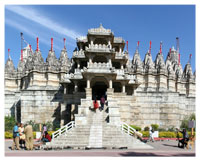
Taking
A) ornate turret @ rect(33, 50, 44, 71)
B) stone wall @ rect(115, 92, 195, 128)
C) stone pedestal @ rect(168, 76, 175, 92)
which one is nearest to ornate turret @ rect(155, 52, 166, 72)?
stone pedestal @ rect(168, 76, 175, 92)

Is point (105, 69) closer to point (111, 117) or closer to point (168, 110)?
point (111, 117)

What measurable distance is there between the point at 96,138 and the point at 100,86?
14.2m

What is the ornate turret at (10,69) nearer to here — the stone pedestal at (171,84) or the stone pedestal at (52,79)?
the stone pedestal at (52,79)

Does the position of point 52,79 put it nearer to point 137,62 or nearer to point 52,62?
point 52,62

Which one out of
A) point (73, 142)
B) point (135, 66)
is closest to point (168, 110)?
point (135, 66)

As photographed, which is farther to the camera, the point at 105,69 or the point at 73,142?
the point at 105,69

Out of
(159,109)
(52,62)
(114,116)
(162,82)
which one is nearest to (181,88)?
(162,82)

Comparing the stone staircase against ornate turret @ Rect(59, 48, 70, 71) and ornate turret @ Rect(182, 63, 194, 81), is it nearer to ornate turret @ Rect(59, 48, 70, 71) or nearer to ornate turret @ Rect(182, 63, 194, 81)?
ornate turret @ Rect(59, 48, 70, 71)

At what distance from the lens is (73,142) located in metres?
17.5

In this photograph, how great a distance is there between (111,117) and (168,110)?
1814 cm

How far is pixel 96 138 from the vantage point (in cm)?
1730

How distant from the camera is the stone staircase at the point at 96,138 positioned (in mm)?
16516

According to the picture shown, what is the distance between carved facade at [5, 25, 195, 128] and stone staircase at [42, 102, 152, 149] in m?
1.23

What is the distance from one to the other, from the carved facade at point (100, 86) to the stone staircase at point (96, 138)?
1228 millimetres
